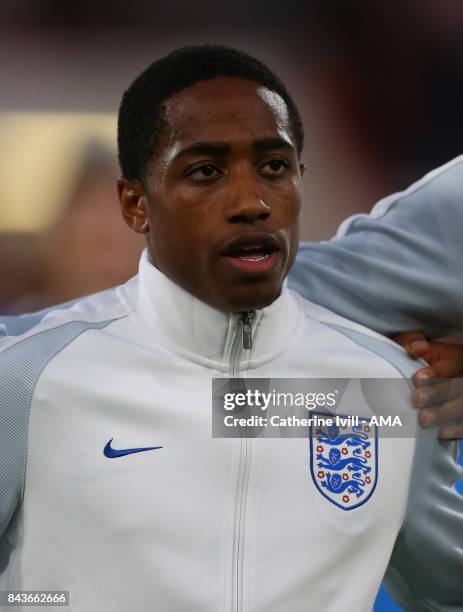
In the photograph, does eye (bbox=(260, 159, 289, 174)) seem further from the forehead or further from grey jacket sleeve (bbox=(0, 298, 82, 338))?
grey jacket sleeve (bbox=(0, 298, 82, 338))

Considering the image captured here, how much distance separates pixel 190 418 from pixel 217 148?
0.30 meters

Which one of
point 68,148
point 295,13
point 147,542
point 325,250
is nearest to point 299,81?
point 295,13

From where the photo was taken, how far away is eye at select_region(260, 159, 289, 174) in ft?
3.20

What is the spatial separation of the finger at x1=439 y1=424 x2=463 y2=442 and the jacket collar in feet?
0.74

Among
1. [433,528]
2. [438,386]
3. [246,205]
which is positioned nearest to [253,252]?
[246,205]

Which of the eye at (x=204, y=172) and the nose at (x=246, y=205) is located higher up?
the eye at (x=204, y=172)

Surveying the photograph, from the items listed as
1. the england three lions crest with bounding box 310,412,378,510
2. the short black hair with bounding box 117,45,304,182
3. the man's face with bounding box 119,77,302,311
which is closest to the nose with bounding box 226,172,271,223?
the man's face with bounding box 119,77,302,311

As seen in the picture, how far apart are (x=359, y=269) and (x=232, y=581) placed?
40 centimetres

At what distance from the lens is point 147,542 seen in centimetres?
96

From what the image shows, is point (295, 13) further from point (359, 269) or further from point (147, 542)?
point (147, 542)

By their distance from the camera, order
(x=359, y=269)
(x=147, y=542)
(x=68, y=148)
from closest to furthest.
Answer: (x=147, y=542) < (x=359, y=269) < (x=68, y=148)

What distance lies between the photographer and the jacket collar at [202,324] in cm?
101

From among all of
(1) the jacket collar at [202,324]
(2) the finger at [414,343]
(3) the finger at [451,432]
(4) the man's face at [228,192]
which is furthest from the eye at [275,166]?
(3) the finger at [451,432]

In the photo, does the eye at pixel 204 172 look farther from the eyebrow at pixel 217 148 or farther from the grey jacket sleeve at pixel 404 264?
the grey jacket sleeve at pixel 404 264
